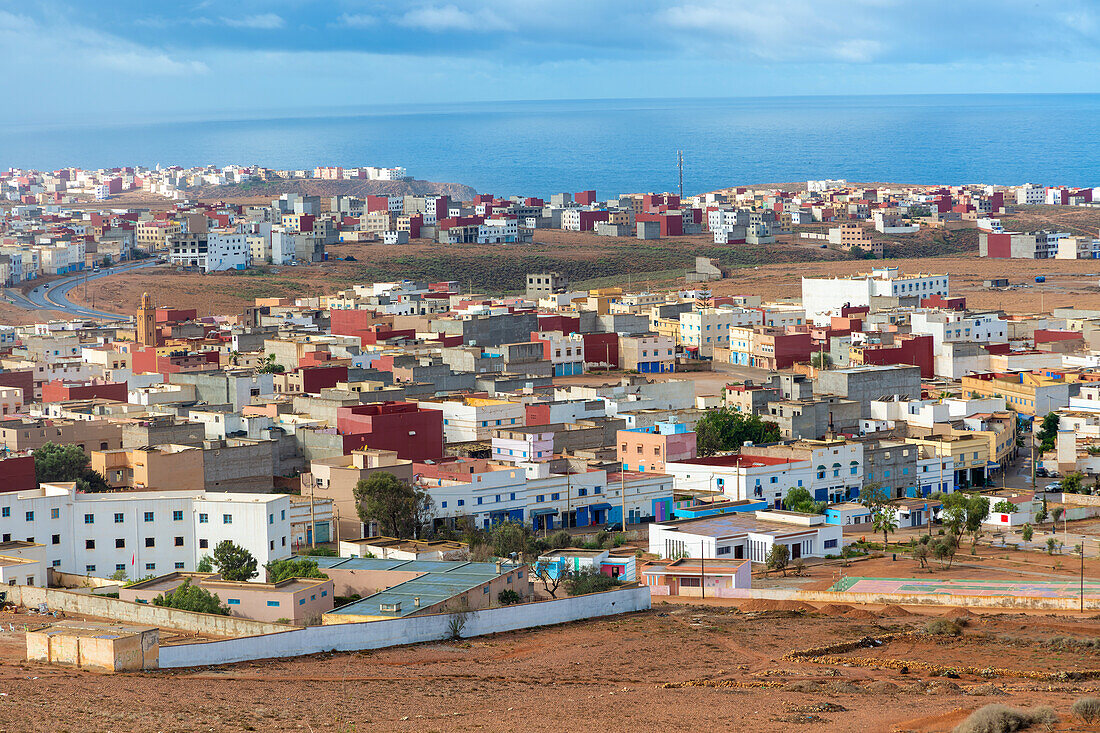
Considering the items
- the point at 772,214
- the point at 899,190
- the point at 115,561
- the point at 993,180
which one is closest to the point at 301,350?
the point at 115,561

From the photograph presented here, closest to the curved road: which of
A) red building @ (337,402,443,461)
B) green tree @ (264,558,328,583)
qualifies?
red building @ (337,402,443,461)

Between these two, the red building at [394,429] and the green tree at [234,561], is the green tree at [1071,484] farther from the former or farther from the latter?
the green tree at [234,561]

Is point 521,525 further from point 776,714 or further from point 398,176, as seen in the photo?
point 398,176

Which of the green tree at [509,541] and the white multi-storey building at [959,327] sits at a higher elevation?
the white multi-storey building at [959,327]

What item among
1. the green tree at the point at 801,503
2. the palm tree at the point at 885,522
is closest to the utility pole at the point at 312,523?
the green tree at the point at 801,503

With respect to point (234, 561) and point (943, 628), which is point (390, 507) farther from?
point (943, 628)
